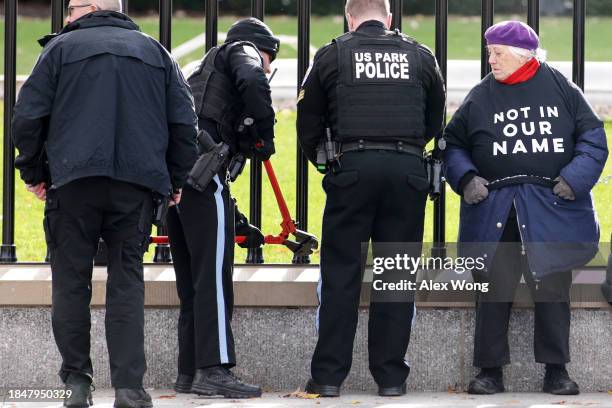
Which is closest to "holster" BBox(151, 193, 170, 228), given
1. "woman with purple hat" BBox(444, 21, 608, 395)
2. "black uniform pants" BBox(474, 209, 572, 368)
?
"woman with purple hat" BBox(444, 21, 608, 395)

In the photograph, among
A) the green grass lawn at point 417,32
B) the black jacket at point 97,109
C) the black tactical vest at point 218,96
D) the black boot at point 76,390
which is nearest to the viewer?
the black jacket at point 97,109

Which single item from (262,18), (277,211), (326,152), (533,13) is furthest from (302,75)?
(277,211)

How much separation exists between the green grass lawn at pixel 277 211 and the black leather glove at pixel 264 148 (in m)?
1.79

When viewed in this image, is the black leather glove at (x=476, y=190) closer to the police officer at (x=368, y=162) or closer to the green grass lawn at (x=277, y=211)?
the police officer at (x=368, y=162)

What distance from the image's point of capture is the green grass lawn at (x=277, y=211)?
852 centimetres

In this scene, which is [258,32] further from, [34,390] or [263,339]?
[34,390]

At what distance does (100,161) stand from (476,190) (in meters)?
1.70

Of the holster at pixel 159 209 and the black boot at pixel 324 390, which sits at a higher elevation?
the holster at pixel 159 209

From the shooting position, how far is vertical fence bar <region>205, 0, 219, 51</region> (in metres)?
6.26

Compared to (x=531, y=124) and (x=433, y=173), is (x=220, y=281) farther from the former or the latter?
(x=531, y=124)

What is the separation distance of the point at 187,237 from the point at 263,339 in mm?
577

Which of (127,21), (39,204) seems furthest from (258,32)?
(39,204)

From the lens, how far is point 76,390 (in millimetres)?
5316

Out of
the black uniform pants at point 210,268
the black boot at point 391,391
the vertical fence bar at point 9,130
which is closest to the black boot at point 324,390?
the black boot at point 391,391
